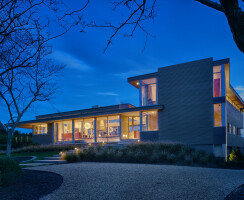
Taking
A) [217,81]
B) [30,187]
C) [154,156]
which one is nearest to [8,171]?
[30,187]

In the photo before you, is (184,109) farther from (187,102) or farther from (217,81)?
(217,81)

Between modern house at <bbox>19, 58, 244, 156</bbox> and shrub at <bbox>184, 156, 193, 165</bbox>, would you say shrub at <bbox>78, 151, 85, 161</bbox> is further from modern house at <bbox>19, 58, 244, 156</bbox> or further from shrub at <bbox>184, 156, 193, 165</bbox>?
modern house at <bbox>19, 58, 244, 156</bbox>

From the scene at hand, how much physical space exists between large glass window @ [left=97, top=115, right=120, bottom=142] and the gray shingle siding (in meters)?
5.23

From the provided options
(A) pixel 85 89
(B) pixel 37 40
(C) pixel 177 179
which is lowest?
(C) pixel 177 179

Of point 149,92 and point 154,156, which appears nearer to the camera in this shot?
point 154,156

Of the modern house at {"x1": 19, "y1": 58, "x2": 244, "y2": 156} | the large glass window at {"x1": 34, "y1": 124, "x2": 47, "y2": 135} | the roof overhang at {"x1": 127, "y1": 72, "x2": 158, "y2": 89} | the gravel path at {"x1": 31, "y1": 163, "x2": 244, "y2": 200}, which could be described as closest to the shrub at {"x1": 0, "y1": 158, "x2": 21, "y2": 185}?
the gravel path at {"x1": 31, "y1": 163, "x2": 244, "y2": 200}

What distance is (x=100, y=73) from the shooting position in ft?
442

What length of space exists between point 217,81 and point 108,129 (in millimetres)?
10813

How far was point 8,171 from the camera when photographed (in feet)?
20.2

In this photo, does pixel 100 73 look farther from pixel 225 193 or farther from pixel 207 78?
pixel 225 193

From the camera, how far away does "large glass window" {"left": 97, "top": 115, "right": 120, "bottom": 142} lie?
20872mm

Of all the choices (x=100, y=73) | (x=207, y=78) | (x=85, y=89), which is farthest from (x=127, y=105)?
(x=100, y=73)

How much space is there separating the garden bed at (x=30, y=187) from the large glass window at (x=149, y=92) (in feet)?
41.6

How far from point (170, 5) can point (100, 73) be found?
131121 millimetres
